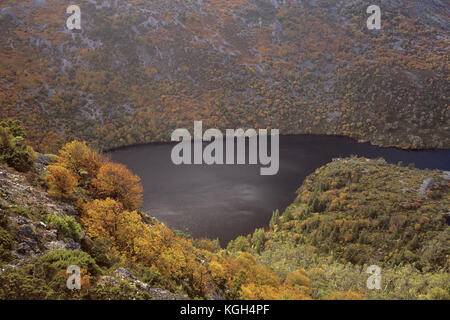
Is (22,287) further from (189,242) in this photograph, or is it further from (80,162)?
(189,242)

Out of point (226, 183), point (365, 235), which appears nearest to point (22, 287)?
point (365, 235)

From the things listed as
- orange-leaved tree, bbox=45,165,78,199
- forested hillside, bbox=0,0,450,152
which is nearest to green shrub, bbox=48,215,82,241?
orange-leaved tree, bbox=45,165,78,199

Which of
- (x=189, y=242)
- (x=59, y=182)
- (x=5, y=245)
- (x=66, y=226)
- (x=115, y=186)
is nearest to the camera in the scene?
(x=5, y=245)

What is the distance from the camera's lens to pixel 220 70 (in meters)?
124

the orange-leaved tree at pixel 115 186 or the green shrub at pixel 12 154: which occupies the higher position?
the green shrub at pixel 12 154

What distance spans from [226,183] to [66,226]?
53.2 meters

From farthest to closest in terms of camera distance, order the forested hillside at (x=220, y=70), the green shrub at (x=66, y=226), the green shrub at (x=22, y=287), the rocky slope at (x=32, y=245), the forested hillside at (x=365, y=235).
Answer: the forested hillside at (x=220, y=70) → the forested hillside at (x=365, y=235) → the green shrub at (x=66, y=226) → the rocky slope at (x=32, y=245) → the green shrub at (x=22, y=287)

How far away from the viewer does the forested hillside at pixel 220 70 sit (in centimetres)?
9269

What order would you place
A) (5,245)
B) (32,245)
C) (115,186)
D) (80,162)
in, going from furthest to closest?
(80,162) < (115,186) < (32,245) < (5,245)

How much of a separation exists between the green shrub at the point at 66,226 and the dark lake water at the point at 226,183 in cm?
3403

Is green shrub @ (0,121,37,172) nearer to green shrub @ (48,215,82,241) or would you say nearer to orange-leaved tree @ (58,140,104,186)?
orange-leaved tree @ (58,140,104,186)

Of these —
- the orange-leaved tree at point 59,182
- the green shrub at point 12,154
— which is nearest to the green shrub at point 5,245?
the orange-leaved tree at point 59,182

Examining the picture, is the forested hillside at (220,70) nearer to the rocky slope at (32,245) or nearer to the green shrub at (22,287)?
the rocky slope at (32,245)

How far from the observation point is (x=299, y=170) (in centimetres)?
7869
